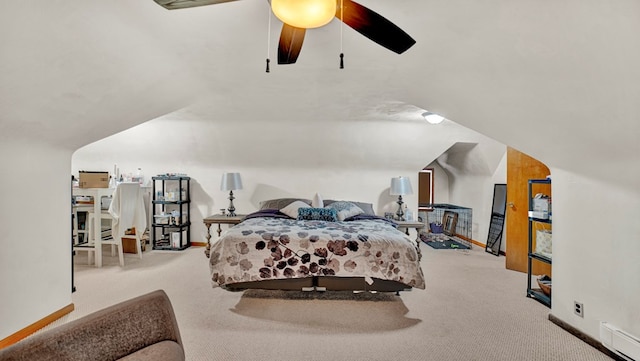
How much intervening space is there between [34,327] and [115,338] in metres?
1.97

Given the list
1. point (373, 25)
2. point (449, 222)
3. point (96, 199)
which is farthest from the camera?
point (449, 222)

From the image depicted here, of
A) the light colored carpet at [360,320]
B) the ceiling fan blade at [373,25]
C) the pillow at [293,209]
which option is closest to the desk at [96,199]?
the light colored carpet at [360,320]

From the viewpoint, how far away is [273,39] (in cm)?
208

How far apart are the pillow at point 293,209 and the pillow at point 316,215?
13 centimetres

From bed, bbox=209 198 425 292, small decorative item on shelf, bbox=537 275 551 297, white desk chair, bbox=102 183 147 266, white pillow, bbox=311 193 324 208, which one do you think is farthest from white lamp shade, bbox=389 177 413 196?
white desk chair, bbox=102 183 147 266

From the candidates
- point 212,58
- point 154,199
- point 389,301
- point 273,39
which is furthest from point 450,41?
point 154,199

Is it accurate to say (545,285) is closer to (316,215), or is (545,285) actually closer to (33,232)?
(316,215)

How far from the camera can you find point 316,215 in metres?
4.38

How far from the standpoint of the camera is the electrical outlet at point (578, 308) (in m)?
2.44

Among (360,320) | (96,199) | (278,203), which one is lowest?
(360,320)

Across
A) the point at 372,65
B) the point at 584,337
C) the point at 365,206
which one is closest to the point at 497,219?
the point at 365,206

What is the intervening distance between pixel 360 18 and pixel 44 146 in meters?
2.75

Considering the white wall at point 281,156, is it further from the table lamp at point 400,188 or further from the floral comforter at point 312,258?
the floral comforter at point 312,258

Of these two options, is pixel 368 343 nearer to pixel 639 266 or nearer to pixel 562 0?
pixel 639 266
